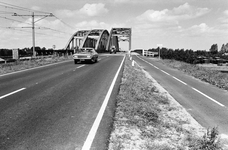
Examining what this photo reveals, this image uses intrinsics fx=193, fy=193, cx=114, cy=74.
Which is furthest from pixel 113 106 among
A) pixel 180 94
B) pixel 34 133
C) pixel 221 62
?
pixel 221 62

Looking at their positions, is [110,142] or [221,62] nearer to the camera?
[110,142]

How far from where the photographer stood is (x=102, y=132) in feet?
13.7

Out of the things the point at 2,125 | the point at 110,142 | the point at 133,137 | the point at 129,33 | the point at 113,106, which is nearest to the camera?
the point at 110,142

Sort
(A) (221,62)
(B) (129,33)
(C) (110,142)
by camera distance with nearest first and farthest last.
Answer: (C) (110,142) < (A) (221,62) < (B) (129,33)

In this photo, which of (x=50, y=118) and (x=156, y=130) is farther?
(x=50, y=118)

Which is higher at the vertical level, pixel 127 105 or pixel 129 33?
pixel 129 33

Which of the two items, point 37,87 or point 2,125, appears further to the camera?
point 37,87

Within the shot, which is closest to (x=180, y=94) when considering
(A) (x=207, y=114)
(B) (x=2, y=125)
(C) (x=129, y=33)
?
(A) (x=207, y=114)

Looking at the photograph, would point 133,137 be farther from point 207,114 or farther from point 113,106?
point 207,114

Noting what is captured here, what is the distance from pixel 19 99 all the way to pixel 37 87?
2.09 m

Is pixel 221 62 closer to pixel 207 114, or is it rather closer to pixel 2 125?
pixel 207 114

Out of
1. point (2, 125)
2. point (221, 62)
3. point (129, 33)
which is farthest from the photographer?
point (129, 33)

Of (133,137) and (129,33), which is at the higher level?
(129,33)

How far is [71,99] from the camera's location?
6809mm
